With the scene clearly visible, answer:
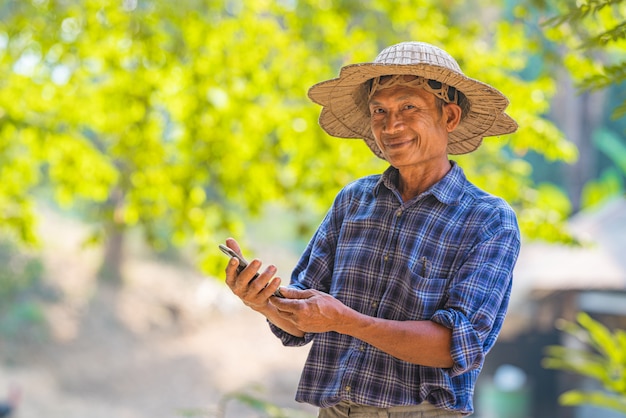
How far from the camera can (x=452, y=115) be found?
1.66 meters

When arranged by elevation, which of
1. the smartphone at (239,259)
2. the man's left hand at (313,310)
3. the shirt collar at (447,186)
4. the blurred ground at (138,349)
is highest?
the blurred ground at (138,349)

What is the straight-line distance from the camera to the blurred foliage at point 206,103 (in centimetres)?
522

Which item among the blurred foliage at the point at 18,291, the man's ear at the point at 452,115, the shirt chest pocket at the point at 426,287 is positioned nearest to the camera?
the shirt chest pocket at the point at 426,287

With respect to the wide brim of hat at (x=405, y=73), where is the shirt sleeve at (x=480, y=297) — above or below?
below

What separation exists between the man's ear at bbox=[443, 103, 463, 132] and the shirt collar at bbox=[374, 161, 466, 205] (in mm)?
90

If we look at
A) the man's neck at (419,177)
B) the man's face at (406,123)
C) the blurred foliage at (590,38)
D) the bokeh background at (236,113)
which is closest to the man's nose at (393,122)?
the man's face at (406,123)

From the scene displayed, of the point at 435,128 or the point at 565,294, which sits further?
the point at 565,294

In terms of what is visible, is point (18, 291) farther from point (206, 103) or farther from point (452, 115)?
point (452, 115)

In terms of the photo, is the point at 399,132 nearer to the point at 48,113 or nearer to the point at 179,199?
the point at 179,199

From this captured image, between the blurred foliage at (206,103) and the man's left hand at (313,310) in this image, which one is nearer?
the man's left hand at (313,310)

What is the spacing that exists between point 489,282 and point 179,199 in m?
4.22

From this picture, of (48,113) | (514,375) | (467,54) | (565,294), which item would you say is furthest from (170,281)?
(467,54)

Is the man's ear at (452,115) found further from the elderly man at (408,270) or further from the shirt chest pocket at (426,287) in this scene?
the shirt chest pocket at (426,287)

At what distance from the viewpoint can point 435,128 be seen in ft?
5.31
